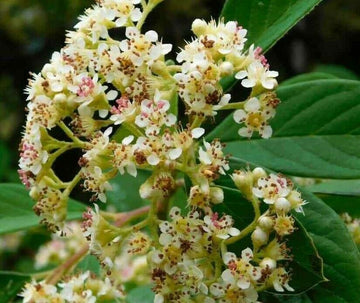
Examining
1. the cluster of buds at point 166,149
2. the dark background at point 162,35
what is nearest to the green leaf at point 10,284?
the cluster of buds at point 166,149

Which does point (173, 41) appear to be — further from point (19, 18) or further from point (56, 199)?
point (56, 199)

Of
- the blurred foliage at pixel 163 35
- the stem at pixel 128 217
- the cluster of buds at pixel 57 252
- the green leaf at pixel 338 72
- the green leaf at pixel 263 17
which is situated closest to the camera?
the green leaf at pixel 263 17

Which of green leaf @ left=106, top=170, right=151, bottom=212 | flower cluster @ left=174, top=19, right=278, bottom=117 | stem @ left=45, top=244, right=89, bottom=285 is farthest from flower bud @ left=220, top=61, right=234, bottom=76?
green leaf @ left=106, top=170, right=151, bottom=212

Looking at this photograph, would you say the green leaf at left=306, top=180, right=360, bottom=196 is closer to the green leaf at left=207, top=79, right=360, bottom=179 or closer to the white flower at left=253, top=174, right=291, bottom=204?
the green leaf at left=207, top=79, right=360, bottom=179

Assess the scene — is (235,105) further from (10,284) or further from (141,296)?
(10,284)

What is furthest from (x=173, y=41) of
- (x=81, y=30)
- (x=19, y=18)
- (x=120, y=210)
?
(x=81, y=30)

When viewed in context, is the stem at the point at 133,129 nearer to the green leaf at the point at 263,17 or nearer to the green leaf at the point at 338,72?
the green leaf at the point at 263,17
